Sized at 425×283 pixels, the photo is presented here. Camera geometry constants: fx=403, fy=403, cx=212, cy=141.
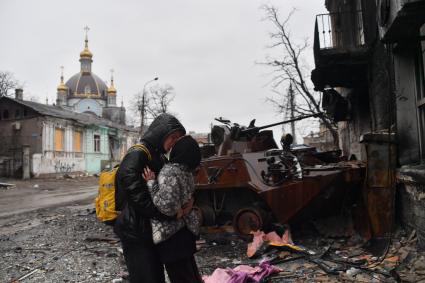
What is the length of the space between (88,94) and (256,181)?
57.4 m

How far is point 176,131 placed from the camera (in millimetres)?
2877

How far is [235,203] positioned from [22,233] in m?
4.18

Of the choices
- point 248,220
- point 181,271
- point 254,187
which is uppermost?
point 254,187

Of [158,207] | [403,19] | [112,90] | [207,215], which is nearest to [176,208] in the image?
[158,207]

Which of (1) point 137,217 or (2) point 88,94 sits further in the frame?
(2) point 88,94

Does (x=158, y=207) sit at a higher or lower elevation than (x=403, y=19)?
lower

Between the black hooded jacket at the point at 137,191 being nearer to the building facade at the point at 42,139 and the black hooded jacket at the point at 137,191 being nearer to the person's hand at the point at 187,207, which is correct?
the person's hand at the point at 187,207

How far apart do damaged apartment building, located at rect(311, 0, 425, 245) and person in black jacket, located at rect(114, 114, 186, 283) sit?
10.9 feet

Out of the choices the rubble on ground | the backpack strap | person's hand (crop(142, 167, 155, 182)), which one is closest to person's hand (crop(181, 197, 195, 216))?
person's hand (crop(142, 167, 155, 182))

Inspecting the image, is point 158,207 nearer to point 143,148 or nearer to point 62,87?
point 143,148

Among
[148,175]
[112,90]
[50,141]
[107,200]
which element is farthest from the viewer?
[112,90]

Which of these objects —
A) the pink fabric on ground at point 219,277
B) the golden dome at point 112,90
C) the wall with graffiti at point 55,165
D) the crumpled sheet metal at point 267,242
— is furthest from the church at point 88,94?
the pink fabric on ground at point 219,277

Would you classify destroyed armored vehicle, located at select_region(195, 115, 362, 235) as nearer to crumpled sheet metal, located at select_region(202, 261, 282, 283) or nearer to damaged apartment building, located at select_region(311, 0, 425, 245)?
damaged apartment building, located at select_region(311, 0, 425, 245)

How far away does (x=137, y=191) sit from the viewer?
2.65 m
